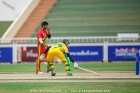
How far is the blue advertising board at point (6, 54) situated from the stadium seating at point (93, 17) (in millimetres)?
7339

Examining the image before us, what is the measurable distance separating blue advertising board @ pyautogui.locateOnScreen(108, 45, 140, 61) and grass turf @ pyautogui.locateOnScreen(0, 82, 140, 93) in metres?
16.1

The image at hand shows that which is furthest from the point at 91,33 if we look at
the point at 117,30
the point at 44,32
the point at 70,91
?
the point at 70,91

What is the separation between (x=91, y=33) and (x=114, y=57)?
24.5ft

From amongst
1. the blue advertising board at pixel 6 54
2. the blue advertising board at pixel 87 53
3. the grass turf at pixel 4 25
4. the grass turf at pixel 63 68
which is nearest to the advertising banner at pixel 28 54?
the blue advertising board at pixel 6 54

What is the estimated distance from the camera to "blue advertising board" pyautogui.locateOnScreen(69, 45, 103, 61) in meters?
35.0

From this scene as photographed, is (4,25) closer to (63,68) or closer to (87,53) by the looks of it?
(87,53)

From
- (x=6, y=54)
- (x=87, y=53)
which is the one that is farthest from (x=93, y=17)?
(x=6, y=54)

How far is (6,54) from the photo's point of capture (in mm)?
35125

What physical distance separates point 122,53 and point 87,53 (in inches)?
87.3

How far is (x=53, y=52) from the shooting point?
884 inches

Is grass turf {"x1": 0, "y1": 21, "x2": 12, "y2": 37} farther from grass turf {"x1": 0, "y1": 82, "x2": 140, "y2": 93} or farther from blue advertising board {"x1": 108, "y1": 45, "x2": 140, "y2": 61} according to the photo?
grass turf {"x1": 0, "y1": 82, "x2": 140, "y2": 93}

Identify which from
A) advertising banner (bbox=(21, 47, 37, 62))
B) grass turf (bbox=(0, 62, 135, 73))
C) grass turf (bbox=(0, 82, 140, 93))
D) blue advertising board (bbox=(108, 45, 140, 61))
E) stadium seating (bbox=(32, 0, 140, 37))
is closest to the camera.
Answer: grass turf (bbox=(0, 82, 140, 93))

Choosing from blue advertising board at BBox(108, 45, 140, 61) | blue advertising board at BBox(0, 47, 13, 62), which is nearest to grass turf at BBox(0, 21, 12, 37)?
blue advertising board at BBox(0, 47, 13, 62)

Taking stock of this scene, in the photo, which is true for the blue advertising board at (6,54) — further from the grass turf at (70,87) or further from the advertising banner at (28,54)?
the grass turf at (70,87)
